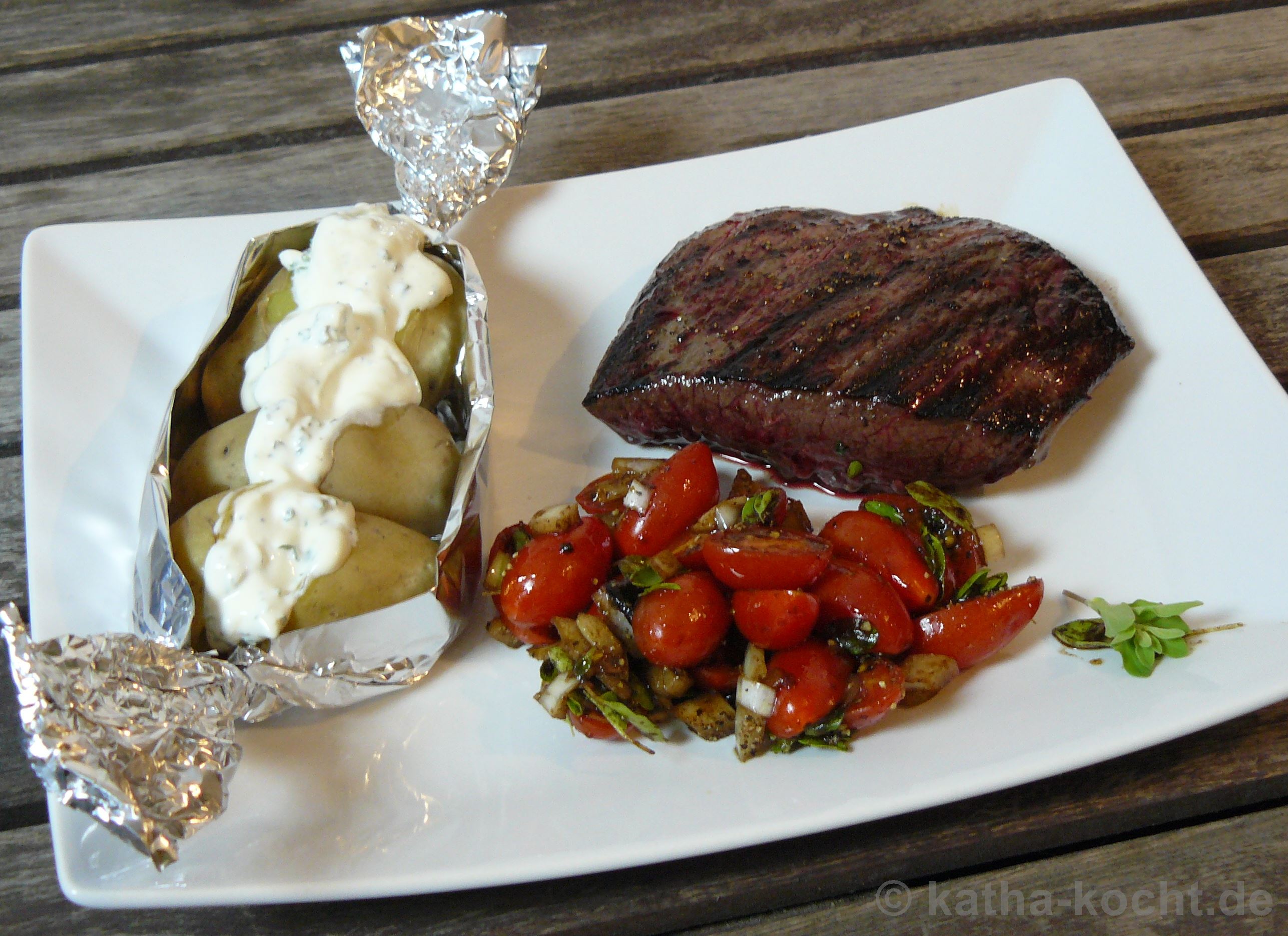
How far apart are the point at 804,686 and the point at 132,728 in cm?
103

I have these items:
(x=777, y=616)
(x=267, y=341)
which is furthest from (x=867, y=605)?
(x=267, y=341)

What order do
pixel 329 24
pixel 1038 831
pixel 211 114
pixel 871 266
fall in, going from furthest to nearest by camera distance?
pixel 329 24, pixel 211 114, pixel 871 266, pixel 1038 831

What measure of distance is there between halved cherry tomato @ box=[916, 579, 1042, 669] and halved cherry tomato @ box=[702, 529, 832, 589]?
0.23m

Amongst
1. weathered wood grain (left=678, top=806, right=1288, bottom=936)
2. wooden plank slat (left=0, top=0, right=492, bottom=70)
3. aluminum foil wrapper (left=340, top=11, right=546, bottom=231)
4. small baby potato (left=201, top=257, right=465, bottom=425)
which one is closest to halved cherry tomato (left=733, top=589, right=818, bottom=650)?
weathered wood grain (left=678, top=806, right=1288, bottom=936)

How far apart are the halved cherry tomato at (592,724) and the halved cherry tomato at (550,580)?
174 mm

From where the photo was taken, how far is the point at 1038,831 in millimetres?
1648

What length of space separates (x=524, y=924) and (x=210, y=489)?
951mm

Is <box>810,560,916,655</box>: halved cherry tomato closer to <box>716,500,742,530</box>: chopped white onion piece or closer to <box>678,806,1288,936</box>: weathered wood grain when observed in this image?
<box>716,500,742,530</box>: chopped white onion piece

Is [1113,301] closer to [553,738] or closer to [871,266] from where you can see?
[871,266]

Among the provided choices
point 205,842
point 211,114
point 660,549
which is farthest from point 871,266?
point 211,114

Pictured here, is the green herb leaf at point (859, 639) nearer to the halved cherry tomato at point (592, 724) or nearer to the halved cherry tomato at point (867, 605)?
the halved cherry tomato at point (867, 605)

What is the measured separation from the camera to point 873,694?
1.58 m

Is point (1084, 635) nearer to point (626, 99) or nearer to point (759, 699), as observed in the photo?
point (759, 699)

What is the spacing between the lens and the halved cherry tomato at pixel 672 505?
1823mm
